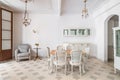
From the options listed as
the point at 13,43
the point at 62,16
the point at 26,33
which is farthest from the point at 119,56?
the point at 13,43

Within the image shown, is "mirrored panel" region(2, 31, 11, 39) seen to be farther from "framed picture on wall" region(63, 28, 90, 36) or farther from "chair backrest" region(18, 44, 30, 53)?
"framed picture on wall" region(63, 28, 90, 36)

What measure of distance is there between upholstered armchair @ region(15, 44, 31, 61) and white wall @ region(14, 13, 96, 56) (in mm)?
563

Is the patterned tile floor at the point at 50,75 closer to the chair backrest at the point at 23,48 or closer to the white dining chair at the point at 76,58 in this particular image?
the white dining chair at the point at 76,58

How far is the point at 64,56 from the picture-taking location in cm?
425

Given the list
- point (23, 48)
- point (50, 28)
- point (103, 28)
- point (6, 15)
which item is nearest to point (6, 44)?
point (23, 48)

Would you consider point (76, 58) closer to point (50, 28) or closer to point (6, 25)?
point (50, 28)

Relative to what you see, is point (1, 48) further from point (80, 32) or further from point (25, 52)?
point (80, 32)

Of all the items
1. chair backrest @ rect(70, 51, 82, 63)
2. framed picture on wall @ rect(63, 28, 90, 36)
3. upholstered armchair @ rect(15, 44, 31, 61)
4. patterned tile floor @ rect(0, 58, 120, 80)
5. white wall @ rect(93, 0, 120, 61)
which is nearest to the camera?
patterned tile floor @ rect(0, 58, 120, 80)

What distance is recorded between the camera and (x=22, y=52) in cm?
703

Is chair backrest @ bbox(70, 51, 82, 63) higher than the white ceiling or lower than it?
lower

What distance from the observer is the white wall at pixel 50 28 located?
7.69 metres

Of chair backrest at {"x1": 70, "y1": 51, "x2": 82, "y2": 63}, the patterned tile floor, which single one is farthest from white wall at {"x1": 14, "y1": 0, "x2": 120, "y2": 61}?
chair backrest at {"x1": 70, "y1": 51, "x2": 82, "y2": 63}

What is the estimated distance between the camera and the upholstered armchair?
6.48 m

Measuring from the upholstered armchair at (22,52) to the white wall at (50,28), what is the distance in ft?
1.85
